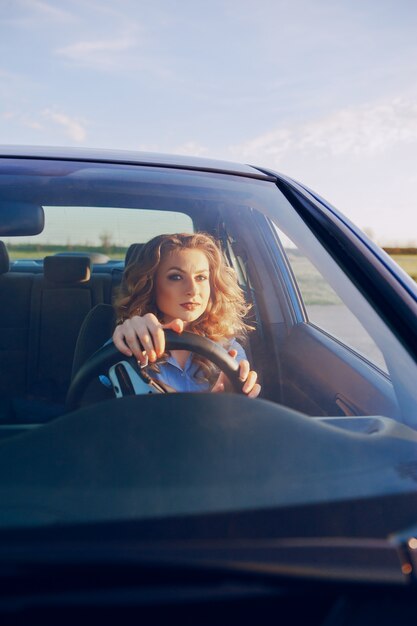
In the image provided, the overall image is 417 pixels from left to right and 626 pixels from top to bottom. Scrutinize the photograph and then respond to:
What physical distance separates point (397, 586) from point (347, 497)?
16cm

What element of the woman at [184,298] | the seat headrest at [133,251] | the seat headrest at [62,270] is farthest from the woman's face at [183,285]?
the seat headrest at [62,270]

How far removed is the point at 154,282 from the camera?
176cm

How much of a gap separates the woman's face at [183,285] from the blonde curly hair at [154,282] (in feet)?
0.05

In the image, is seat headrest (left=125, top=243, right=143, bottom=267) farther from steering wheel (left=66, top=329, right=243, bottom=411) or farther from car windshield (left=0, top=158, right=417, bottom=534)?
steering wheel (left=66, top=329, right=243, bottom=411)

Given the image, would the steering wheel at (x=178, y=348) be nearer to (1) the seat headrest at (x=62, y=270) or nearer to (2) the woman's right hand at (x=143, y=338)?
(2) the woman's right hand at (x=143, y=338)

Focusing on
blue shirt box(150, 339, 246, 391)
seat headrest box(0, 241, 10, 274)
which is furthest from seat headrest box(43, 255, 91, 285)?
blue shirt box(150, 339, 246, 391)

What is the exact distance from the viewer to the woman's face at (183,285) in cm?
173

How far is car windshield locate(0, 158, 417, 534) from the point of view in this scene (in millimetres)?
1071

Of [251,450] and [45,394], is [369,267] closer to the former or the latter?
[251,450]

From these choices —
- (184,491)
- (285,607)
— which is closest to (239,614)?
(285,607)

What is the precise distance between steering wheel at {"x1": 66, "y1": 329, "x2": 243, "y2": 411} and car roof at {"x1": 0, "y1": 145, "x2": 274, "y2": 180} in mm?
475

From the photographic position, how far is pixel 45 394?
5.16 ft

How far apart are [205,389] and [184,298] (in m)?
0.24

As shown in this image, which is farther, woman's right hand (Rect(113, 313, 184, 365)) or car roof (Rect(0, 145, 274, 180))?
car roof (Rect(0, 145, 274, 180))
